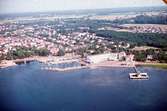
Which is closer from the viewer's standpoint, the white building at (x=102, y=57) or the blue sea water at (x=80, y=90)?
the blue sea water at (x=80, y=90)

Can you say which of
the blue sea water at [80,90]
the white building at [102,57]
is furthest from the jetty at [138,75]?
the white building at [102,57]

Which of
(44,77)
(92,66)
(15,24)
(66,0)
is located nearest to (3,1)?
(15,24)

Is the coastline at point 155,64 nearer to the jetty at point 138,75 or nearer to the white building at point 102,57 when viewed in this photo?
the jetty at point 138,75

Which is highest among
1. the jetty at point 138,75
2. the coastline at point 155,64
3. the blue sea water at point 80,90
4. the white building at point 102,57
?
the white building at point 102,57

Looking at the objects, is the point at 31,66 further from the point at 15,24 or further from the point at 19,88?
the point at 15,24

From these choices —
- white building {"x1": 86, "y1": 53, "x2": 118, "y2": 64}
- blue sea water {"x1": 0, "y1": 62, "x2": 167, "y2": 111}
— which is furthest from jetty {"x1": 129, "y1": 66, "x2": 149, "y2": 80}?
white building {"x1": 86, "y1": 53, "x2": 118, "y2": 64}

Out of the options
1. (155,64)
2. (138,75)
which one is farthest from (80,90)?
(155,64)

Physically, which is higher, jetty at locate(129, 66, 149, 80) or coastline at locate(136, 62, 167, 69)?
coastline at locate(136, 62, 167, 69)

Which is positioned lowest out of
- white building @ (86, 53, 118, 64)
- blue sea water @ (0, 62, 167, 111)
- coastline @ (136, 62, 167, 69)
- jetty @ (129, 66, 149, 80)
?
blue sea water @ (0, 62, 167, 111)

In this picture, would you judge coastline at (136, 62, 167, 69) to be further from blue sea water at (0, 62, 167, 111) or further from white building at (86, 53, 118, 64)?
white building at (86, 53, 118, 64)
